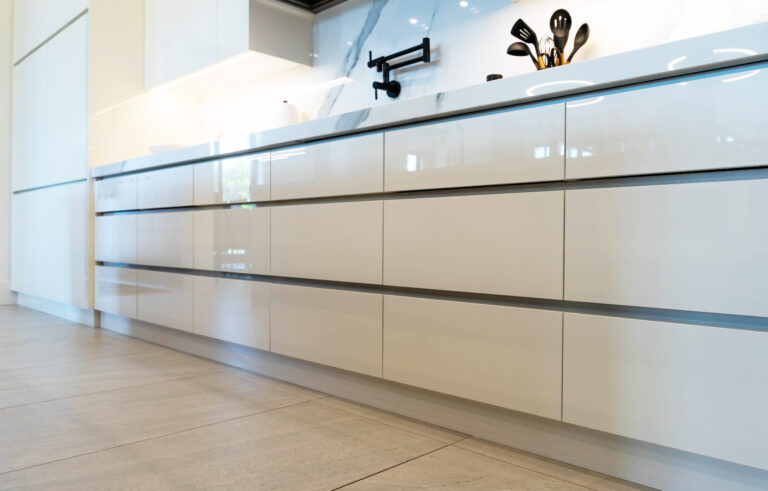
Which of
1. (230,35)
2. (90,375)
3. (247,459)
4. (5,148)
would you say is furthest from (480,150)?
(5,148)

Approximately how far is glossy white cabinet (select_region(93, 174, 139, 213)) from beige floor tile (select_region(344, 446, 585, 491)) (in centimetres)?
201

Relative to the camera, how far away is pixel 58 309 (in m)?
3.36

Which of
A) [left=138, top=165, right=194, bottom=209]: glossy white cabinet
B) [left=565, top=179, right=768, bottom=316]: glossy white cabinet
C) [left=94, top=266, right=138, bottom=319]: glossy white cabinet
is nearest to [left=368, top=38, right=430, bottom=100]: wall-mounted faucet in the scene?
[left=138, top=165, right=194, bottom=209]: glossy white cabinet

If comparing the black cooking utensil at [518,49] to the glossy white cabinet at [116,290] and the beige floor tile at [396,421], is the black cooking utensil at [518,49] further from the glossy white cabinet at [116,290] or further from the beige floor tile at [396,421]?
the glossy white cabinet at [116,290]

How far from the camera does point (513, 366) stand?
1.16 meters

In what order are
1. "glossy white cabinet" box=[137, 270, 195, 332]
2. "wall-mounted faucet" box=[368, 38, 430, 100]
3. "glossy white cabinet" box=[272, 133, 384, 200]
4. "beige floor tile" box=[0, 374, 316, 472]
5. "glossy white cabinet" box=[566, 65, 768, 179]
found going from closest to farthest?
"glossy white cabinet" box=[566, 65, 768, 179], "beige floor tile" box=[0, 374, 316, 472], "glossy white cabinet" box=[272, 133, 384, 200], "wall-mounted faucet" box=[368, 38, 430, 100], "glossy white cabinet" box=[137, 270, 195, 332]

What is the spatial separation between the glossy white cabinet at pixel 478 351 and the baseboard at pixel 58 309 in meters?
2.29

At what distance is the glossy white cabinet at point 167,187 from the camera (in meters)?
2.22

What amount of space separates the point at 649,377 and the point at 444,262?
508mm

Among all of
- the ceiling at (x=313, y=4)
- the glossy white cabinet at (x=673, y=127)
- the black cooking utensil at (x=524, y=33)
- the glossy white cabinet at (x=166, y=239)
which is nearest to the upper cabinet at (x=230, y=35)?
the ceiling at (x=313, y=4)

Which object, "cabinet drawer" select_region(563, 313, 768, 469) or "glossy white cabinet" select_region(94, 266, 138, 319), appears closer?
"cabinet drawer" select_region(563, 313, 768, 469)

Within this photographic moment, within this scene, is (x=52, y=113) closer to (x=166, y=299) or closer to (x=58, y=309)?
(x=58, y=309)

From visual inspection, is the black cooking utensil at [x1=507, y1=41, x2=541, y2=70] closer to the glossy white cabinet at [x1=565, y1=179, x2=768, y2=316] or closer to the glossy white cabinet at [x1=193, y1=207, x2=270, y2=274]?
the glossy white cabinet at [x1=565, y1=179, x2=768, y2=316]

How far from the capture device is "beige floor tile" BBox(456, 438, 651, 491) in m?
1.02
